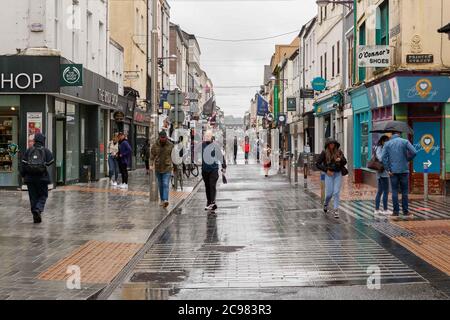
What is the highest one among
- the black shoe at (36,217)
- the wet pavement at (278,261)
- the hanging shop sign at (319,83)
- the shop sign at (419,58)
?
the hanging shop sign at (319,83)

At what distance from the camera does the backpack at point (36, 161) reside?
40.9 ft

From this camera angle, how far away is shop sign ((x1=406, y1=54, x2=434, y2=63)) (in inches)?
743

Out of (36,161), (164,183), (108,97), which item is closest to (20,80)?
(164,183)

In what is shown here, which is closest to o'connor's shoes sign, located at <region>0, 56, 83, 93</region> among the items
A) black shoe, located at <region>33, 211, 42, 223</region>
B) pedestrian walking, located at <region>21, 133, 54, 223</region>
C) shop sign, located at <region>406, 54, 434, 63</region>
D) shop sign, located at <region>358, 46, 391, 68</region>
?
pedestrian walking, located at <region>21, 133, 54, 223</region>

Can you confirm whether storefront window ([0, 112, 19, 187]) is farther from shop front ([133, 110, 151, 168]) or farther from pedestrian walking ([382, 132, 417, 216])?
shop front ([133, 110, 151, 168])

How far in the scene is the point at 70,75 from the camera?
20062mm

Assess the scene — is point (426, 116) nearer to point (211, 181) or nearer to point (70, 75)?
point (211, 181)

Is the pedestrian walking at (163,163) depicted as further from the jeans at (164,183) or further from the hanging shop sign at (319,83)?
the hanging shop sign at (319,83)

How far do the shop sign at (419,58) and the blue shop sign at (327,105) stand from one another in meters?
11.6

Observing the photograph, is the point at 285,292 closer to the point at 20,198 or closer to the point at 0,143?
the point at 20,198

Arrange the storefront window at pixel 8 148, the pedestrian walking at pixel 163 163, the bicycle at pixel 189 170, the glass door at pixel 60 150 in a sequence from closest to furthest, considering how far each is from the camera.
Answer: the pedestrian walking at pixel 163 163 < the storefront window at pixel 8 148 < the glass door at pixel 60 150 < the bicycle at pixel 189 170

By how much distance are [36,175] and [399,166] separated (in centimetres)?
733

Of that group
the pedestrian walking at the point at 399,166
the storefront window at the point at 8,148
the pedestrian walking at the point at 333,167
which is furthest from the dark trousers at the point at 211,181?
the storefront window at the point at 8,148
